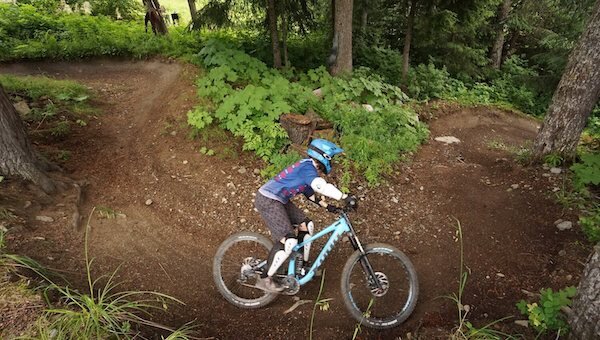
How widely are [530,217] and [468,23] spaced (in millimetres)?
8830

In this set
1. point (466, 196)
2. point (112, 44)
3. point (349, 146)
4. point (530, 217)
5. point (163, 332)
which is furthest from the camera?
point (112, 44)

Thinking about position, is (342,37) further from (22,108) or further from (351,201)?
(22,108)

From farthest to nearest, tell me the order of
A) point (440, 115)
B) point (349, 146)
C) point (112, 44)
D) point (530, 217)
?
point (112, 44) < point (440, 115) < point (349, 146) < point (530, 217)

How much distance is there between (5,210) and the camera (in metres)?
→ 4.40

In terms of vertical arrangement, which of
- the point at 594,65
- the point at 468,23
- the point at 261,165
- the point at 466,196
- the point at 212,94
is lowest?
the point at 466,196

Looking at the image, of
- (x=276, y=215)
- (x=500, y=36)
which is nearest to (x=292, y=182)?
(x=276, y=215)

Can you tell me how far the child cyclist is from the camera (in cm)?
371

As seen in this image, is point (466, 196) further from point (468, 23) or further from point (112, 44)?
point (112, 44)

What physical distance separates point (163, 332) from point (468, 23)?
42.3 feet

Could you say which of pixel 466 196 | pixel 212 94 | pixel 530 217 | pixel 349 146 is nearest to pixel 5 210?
pixel 212 94

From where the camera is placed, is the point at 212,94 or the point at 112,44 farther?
the point at 112,44

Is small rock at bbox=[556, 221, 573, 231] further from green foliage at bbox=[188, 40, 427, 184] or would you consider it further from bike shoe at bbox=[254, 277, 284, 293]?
bike shoe at bbox=[254, 277, 284, 293]

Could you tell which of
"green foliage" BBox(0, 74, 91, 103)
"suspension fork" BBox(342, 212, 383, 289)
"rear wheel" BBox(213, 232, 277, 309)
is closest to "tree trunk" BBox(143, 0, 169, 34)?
"green foliage" BBox(0, 74, 91, 103)

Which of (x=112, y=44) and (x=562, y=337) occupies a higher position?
(x=112, y=44)
